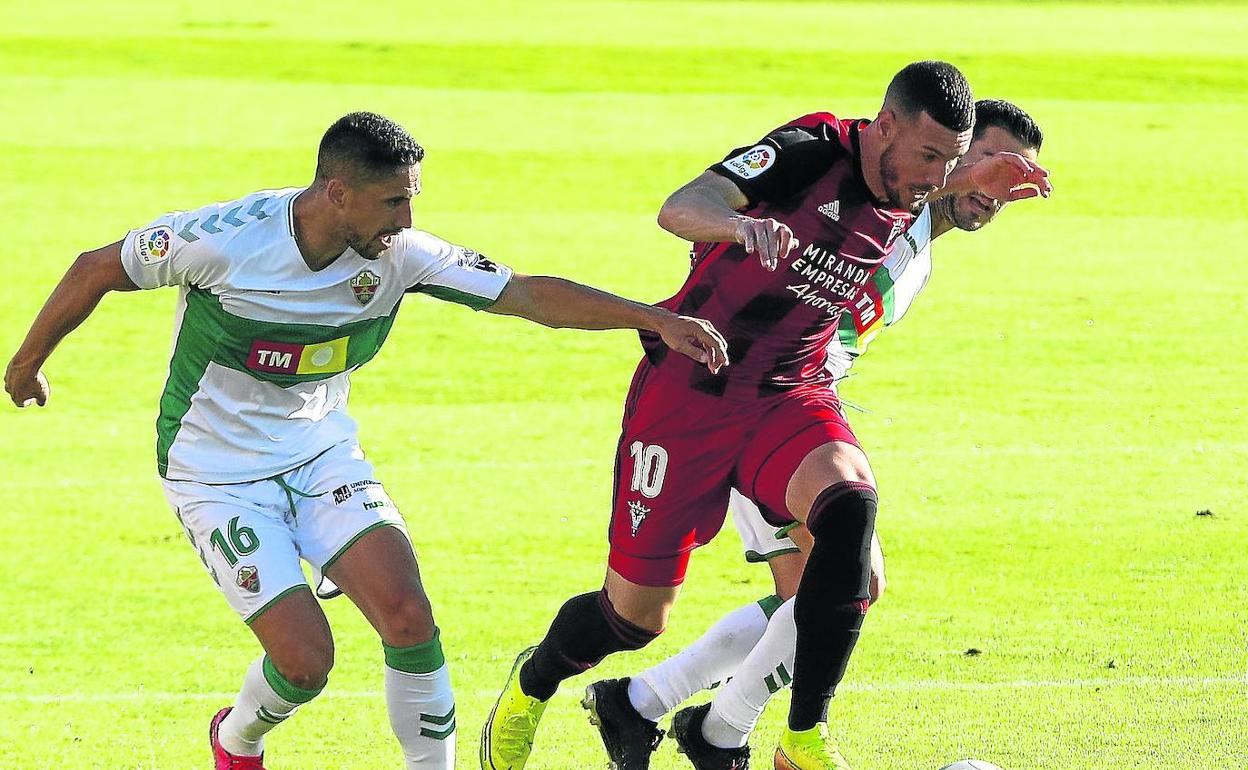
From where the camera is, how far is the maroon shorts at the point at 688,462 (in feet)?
16.5

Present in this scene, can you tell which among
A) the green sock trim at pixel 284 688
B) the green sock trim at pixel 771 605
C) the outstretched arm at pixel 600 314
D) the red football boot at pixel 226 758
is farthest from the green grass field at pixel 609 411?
the outstretched arm at pixel 600 314

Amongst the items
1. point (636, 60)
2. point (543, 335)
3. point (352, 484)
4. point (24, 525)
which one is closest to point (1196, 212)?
point (543, 335)

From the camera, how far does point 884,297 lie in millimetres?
5531

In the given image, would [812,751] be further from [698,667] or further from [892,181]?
[892,181]

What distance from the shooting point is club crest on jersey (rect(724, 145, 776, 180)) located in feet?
15.9

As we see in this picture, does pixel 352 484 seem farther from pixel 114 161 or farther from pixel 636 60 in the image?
pixel 636 60

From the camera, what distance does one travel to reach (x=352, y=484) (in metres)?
4.94

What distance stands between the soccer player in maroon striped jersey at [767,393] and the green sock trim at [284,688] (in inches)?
26.2

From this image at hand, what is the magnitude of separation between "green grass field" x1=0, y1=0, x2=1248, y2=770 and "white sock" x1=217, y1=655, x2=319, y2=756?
29 centimetres

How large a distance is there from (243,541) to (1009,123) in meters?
2.61

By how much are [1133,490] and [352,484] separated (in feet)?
14.5

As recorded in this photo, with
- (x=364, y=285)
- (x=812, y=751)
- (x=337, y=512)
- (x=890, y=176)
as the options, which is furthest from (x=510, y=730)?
(x=890, y=176)

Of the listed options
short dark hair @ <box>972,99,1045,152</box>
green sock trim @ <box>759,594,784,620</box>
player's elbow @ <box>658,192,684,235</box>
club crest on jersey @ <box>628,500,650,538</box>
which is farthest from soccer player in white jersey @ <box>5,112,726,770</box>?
short dark hair @ <box>972,99,1045,152</box>

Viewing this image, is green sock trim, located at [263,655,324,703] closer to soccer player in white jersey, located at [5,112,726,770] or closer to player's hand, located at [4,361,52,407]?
soccer player in white jersey, located at [5,112,726,770]
